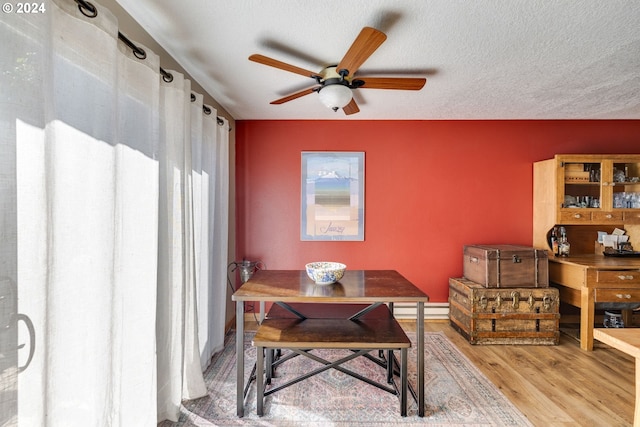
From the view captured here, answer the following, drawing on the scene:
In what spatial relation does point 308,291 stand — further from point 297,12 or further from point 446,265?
point 446,265

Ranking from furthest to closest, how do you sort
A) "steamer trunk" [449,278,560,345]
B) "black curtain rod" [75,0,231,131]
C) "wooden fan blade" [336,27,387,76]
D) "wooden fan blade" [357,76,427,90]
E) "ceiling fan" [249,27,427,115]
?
"steamer trunk" [449,278,560,345]
"wooden fan blade" [357,76,427,90]
"ceiling fan" [249,27,427,115]
"wooden fan blade" [336,27,387,76]
"black curtain rod" [75,0,231,131]

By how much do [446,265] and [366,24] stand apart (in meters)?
2.90

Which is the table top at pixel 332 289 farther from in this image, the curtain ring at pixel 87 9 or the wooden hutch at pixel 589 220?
the wooden hutch at pixel 589 220

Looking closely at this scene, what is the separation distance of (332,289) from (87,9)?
1.83 meters

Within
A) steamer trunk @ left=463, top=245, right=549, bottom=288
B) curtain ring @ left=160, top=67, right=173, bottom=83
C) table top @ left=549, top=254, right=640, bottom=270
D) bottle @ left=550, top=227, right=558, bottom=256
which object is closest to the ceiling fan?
curtain ring @ left=160, top=67, right=173, bottom=83

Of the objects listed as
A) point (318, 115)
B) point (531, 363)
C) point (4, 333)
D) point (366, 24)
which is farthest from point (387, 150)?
point (4, 333)

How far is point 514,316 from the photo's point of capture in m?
3.10

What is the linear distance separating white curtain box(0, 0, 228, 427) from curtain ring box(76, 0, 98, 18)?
0.8 inches

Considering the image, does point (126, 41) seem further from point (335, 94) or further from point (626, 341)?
point (626, 341)

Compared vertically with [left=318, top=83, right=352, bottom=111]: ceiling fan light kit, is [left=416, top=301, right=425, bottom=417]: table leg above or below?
below

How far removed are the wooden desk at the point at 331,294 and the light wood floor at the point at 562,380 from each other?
34.4 inches

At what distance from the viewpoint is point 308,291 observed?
1.98 meters

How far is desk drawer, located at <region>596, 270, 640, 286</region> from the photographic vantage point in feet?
9.75

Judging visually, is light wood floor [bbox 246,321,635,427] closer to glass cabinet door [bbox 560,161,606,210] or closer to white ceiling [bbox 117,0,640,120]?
glass cabinet door [bbox 560,161,606,210]
